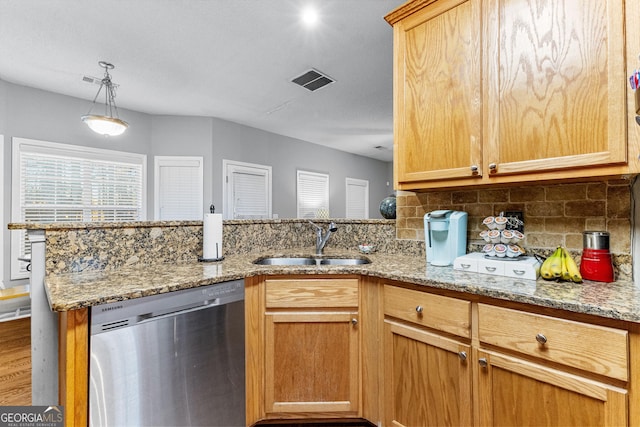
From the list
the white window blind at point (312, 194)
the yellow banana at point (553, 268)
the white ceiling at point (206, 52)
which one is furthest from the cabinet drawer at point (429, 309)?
the white window blind at point (312, 194)

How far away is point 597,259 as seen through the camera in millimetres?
1222

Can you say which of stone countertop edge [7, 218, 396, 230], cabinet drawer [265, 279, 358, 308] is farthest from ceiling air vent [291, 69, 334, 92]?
cabinet drawer [265, 279, 358, 308]

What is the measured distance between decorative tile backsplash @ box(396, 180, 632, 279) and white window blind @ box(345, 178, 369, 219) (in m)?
4.86

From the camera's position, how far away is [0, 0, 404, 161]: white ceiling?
6.81 feet

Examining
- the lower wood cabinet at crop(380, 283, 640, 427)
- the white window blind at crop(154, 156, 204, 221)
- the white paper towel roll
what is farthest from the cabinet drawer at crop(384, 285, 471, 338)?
the white window blind at crop(154, 156, 204, 221)

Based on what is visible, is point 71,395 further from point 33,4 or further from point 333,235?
point 33,4

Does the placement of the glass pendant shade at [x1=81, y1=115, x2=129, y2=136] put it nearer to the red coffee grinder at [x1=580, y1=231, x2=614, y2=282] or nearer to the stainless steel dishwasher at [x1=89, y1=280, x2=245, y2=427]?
the stainless steel dishwasher at [x1=89, y1=280, x2=245, y2=427]

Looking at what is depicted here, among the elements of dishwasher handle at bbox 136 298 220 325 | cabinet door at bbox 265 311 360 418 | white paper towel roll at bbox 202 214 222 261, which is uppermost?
white paper towel roll at bbox 202 214 222 261

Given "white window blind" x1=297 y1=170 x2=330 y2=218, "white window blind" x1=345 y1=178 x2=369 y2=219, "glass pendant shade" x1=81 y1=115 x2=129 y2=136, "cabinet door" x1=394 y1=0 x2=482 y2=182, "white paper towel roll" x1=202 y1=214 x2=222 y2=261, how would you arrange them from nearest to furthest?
"cabinet door" x1=394 y1=0 x2=482 y2=182 → "white paper towel roll" x1=202 y1=214 x2=222 y2=261 → "glass pendant shade" x1=81 y1=115 x2=129 y2=136 → "white window blind" x1=297 y1=170 x2=330 y2=218 → "white window blind" x1=345 y1=178 x2=369 y2=219

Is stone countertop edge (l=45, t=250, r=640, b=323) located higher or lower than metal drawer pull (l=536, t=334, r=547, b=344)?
higher

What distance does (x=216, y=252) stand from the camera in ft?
5.77

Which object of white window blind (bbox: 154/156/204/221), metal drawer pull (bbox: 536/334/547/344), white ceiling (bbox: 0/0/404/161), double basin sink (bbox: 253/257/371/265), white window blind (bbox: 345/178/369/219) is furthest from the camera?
white window blind (bbox: 345/178/369/219)

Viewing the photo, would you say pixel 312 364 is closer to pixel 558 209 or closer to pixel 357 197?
pixel 558 209

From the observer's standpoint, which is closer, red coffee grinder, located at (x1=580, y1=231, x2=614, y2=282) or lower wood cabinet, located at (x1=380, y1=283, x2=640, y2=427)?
lower wood cabinet, located at (x1=380, y1=283, x2=640, y2=427)
